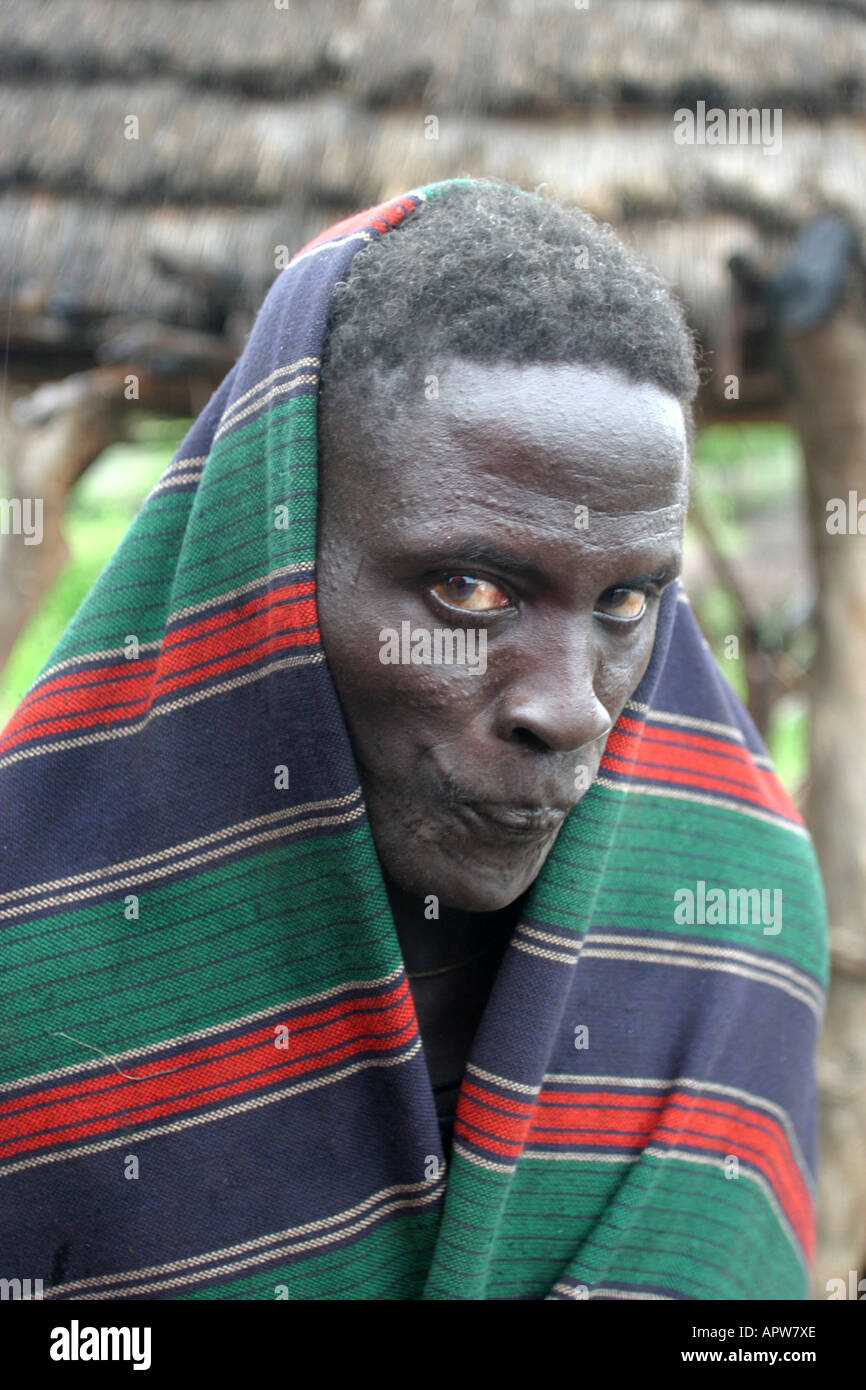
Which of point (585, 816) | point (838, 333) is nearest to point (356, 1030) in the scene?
point (585, 816)

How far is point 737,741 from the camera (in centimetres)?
186

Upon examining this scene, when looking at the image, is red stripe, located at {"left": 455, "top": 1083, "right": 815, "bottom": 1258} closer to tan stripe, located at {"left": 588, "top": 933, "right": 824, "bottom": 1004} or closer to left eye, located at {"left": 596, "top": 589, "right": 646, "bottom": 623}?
tan stripe, located at {"left": 588, "top": 933, "right": 824, "bottom": 1004}

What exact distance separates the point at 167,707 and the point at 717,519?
4907mm

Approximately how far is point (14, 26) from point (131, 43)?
1.08ft

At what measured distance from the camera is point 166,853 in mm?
1373

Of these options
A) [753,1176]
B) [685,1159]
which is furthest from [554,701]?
[753,1176]

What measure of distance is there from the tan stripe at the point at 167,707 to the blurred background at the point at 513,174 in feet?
5.27

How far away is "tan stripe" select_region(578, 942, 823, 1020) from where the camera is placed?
1.67 m

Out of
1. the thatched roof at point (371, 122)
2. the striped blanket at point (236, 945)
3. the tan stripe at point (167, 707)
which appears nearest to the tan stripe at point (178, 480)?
the striped blanket at point (236, 945)

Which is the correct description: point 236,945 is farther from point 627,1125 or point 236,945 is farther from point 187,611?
point 627,1125

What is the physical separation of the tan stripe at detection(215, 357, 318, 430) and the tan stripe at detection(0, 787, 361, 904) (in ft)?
1.49

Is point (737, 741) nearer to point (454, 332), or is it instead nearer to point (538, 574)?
point (538, 574)

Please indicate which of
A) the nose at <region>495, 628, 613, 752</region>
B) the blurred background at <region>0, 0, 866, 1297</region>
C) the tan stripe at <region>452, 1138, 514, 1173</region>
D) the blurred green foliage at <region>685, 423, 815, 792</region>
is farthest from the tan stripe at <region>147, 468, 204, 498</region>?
the blurred green foliage at <region>685, 423, 815, 792</region>

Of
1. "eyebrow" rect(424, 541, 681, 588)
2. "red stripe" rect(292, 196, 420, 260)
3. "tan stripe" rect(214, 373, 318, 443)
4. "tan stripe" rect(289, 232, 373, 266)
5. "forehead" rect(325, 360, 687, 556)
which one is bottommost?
"eyebrow" rect(424, 541, 681, 588)
